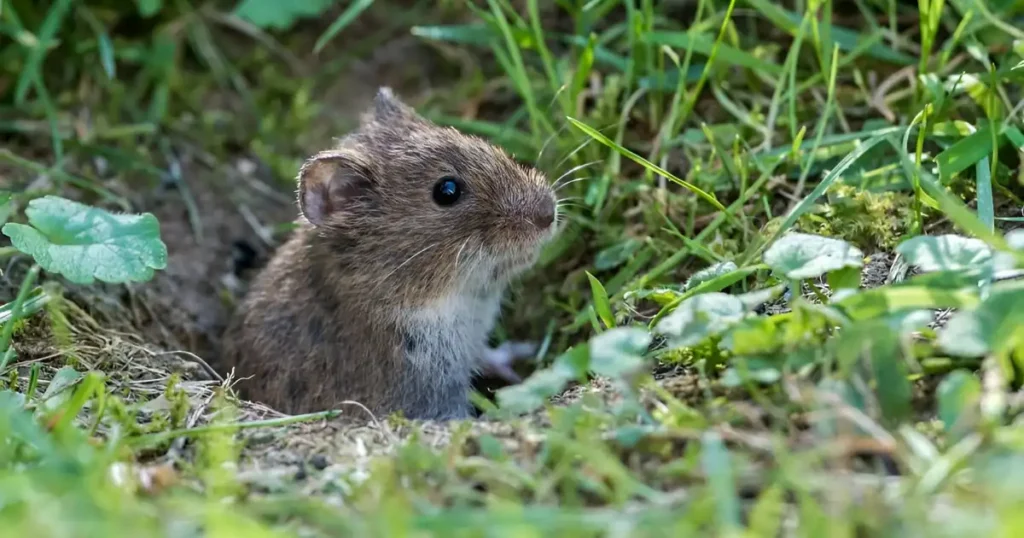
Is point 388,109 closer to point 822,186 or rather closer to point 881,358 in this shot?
point 822,186

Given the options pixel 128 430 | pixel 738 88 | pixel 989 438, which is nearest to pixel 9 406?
pixel 128 430

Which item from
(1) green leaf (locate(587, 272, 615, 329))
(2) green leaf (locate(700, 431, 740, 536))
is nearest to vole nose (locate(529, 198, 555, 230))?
(1) green leaf (locate(587, 272, 615, 329))

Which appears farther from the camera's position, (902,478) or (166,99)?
(166,99)

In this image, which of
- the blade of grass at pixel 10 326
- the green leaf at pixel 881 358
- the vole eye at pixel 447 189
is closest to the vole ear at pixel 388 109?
the vole eye at pixel 447 189

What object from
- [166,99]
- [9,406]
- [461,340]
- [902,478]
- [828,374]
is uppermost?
[166,99]

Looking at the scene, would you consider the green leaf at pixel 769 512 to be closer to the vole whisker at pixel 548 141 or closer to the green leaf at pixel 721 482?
the green leaf at pixel 721 482

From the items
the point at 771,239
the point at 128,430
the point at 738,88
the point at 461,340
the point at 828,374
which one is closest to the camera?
the point at 828,374

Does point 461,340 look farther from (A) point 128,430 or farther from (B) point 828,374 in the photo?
(B) point 828,374
